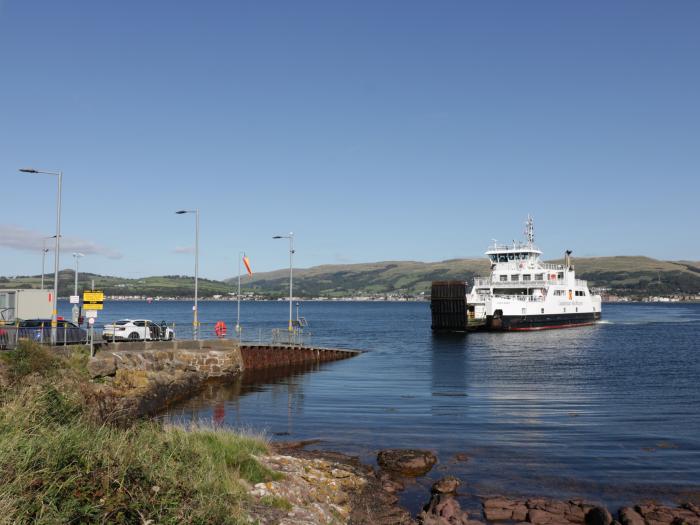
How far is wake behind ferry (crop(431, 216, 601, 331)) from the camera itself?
67.1 meters

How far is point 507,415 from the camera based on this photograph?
2306cm

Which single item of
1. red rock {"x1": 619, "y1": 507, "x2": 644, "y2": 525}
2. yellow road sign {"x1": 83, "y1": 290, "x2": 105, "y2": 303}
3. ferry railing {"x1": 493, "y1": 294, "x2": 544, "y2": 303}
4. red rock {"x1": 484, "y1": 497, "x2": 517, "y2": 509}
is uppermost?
ferry railing {"x1": 493, "y1": 294, "x2": 544, "y2": 303}

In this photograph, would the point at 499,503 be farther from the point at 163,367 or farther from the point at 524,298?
the point at 524,298

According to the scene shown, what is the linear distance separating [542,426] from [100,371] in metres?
16.7

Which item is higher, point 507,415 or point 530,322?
point 530,322

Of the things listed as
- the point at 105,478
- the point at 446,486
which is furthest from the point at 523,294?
the point at 105,478

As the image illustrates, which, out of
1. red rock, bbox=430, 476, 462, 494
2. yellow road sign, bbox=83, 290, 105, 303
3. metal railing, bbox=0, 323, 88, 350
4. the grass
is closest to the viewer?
the grass

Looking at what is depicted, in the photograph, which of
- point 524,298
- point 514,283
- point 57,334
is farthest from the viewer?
point 514,283

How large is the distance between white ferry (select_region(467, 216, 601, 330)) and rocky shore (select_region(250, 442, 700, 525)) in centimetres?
5464

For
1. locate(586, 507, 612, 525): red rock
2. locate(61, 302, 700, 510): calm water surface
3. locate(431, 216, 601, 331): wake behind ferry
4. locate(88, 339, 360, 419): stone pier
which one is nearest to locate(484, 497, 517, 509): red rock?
locate(61, 302, 700, 510): calm water surface

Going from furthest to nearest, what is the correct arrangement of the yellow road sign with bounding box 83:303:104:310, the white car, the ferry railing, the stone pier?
1. the ferry railing
2. the white car
3. the yellow road sign with bounding box 83:303:104:310
4. the stone pier

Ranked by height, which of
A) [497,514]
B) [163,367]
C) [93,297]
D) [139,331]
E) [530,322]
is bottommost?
[497,514]

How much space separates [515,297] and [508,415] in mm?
48424

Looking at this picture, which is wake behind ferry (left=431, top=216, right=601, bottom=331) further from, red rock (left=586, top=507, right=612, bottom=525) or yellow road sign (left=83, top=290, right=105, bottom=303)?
red rock (left=586, top=507, right=612, bottom=525)
